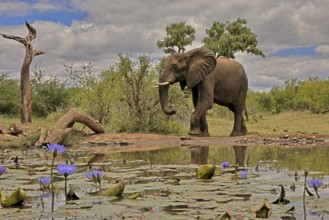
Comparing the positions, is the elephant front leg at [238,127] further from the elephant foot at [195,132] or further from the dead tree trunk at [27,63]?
the dead tree trunk at [27,63]

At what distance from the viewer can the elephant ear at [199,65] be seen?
1711 centimetres

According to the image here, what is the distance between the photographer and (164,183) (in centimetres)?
591

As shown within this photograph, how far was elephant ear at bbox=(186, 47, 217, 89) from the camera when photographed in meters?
17.1

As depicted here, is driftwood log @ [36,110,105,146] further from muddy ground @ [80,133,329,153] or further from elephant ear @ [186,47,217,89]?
elephant ear @ [186,47,217,89]

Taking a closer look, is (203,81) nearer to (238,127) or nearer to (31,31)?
(238,127)

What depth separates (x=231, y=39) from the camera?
4016 centimetres

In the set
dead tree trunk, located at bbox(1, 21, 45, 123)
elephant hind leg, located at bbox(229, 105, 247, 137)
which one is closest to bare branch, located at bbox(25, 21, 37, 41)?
dead tree trunk, located at bbox(1, 21, 45, 123)

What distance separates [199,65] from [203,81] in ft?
1.82

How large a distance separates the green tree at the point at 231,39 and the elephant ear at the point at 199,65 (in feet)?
73.0

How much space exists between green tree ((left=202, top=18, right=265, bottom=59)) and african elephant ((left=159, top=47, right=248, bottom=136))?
2135cm

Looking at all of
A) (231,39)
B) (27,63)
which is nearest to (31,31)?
(27,63)

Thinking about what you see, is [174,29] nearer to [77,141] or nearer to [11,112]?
[11,112]

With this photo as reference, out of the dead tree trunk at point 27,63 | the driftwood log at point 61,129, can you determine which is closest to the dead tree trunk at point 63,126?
the driftwood log at point 61,129

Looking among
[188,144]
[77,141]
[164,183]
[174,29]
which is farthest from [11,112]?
[164,183]
